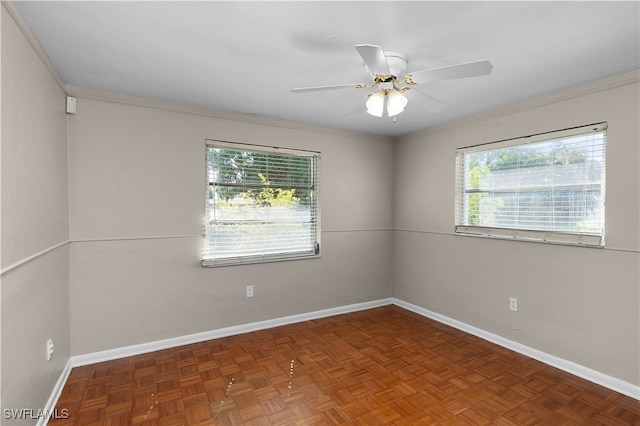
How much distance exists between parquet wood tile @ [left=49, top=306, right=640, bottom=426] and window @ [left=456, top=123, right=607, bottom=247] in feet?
3.69

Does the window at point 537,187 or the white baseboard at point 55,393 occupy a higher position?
the window at point 537,187

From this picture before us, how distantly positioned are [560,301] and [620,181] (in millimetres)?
1010

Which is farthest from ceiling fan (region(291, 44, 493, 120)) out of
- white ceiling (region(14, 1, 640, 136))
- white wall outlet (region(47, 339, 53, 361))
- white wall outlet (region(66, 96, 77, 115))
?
white wall outlet (region(47, 339, 53, 361))

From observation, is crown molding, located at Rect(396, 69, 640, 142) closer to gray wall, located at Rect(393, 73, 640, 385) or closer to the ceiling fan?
gray wall, located at Rect(393, 73, 640, 385)

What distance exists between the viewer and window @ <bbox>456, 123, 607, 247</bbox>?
2.52 metres

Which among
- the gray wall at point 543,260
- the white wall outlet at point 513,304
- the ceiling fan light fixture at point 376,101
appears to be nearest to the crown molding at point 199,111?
the gray wall at point 543,260

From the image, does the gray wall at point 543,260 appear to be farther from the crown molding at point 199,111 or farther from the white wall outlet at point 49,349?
the white wall outlet at point 49,349

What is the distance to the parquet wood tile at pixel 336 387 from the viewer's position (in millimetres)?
2018

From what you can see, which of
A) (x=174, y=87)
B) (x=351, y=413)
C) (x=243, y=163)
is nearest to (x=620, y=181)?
(x=351, y=413)

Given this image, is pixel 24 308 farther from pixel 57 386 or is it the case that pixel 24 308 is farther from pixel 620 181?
pixel 620 181

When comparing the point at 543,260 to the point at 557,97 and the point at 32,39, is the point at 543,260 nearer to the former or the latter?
the point at 557,97

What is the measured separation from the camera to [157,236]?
2924 mm

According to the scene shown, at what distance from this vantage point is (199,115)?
10.1 feet

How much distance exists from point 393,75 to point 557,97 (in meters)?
1.57
